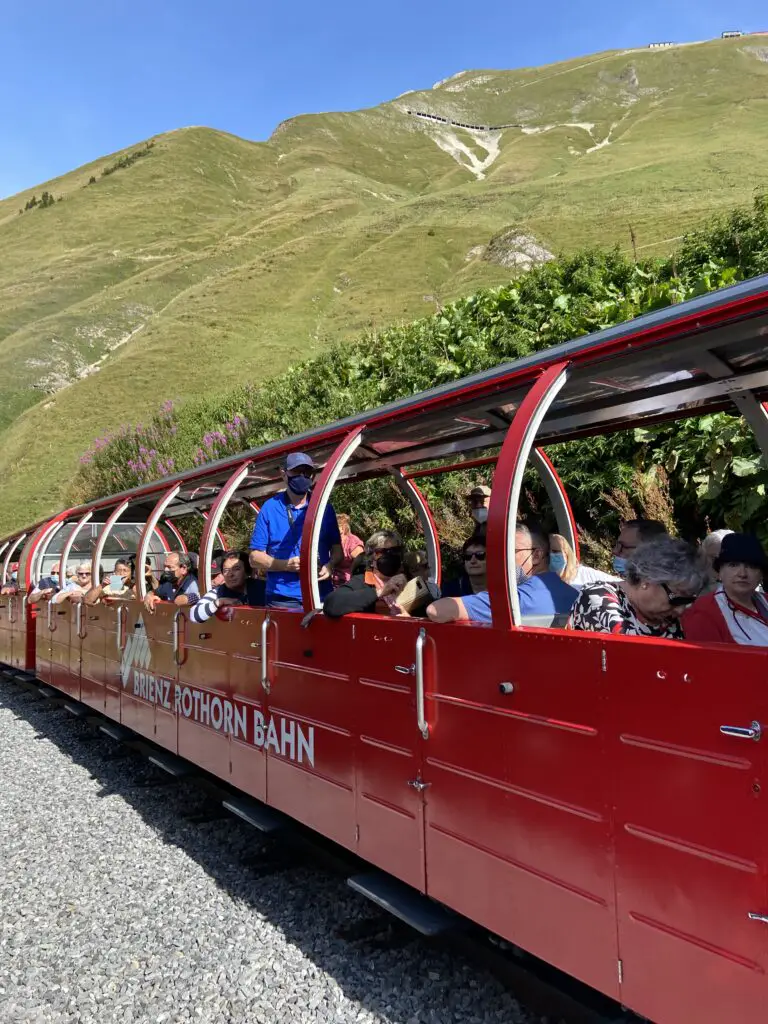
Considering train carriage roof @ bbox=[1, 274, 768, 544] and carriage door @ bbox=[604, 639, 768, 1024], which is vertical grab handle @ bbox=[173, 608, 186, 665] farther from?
carriage door @ bbox=[604, 639, 768, 1024]

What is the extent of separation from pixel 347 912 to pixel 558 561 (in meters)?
2.20

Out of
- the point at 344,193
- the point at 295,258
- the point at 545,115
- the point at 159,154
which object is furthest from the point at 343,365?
the point at 545,115

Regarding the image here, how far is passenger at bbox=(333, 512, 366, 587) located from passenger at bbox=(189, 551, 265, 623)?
617 millimetres

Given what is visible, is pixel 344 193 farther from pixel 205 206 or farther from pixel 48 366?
pixel 48 366

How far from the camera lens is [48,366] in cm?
6003

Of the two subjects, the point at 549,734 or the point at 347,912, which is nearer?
the point at 549,734

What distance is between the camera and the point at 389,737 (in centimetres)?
316

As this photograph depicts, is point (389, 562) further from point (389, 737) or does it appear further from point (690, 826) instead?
point (690, 826)

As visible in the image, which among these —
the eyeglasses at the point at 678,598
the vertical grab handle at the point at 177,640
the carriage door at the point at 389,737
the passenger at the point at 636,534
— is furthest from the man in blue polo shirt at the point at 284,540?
the eyeglasses at the point at 678,598

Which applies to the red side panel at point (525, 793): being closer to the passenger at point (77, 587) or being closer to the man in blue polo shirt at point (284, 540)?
the man in blue polo shirt at point (284, 540)

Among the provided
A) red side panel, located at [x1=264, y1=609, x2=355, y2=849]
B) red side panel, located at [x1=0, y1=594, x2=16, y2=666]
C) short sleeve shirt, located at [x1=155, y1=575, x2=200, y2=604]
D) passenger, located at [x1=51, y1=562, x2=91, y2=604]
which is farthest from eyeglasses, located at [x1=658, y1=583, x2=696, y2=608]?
red side panel, located at [x1=0, y1=594, x2=16, y2=666]

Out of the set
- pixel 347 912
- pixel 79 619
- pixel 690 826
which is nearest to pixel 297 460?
pixel 347 912

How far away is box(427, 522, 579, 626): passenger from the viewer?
2.86 metres

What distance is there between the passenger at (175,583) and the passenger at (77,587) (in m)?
1.01
